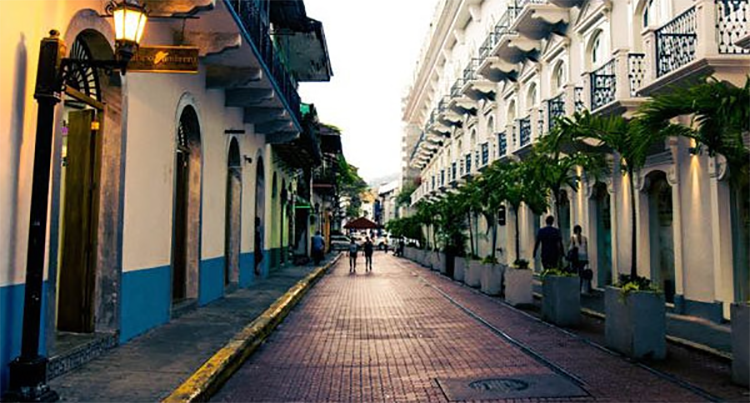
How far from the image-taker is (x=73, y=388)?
245 inches

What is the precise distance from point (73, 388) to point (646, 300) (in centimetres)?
698

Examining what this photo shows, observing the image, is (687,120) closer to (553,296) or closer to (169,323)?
(553,296)

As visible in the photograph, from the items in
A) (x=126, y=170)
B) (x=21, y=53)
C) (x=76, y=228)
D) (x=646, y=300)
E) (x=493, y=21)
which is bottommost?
(x=646, y=300)

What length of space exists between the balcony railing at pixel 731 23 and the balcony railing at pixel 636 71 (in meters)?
2.81

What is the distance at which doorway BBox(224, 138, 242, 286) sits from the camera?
16.2m

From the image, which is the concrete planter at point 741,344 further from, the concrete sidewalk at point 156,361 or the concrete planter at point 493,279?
the concrete planter at point 493,279

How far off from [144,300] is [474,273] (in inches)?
521

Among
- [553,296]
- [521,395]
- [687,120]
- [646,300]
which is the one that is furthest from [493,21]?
[521,395]

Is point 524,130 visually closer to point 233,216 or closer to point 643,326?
point 233,216

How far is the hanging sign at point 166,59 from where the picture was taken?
25.1ft

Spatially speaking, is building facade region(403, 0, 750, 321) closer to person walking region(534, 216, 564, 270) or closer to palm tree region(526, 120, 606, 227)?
palm tree region(526, 120, 606, 227)

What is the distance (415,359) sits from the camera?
8.55 m

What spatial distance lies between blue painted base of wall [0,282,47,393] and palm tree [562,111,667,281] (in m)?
7.16

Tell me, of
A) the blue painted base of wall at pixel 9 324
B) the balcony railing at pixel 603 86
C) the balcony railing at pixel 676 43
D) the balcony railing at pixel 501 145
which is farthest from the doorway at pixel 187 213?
the balcony railing at pixel 501 145
